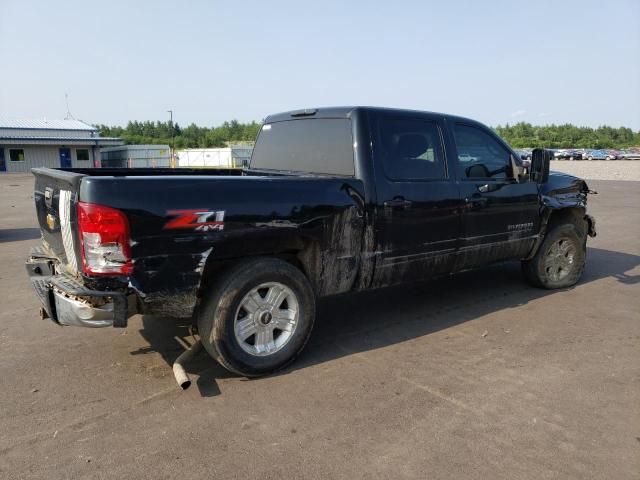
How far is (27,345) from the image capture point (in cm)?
423

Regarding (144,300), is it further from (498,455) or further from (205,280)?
(498,455)

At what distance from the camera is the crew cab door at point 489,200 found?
4824 millimetres

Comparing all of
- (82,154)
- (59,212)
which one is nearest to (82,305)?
(59,212)

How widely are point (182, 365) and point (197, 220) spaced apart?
117 cm

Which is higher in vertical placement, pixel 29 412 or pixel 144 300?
pixel 144 300

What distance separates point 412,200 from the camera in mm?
4301

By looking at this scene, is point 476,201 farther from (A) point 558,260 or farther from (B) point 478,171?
(A) point 558,260

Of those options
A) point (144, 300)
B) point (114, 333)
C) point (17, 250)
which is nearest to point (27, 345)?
point (114, 333)

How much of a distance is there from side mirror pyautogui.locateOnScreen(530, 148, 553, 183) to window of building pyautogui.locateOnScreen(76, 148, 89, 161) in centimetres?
4968

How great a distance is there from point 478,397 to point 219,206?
2172 mm

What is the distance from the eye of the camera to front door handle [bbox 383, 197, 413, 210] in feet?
13.6

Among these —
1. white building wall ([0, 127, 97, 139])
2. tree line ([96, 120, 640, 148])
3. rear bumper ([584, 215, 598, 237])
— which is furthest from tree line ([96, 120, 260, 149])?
rear bumper ([584, 215, 598, 237])

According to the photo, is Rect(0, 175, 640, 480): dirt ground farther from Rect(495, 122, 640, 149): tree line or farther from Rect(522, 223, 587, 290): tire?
Rect(495, 122, 640, 149): tree line

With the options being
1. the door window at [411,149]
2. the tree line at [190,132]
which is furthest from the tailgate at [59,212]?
the tree line at [190,132]
